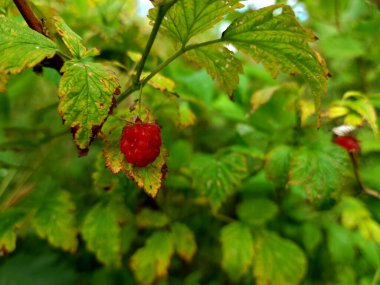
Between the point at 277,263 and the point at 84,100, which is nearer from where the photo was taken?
the point at 84,100

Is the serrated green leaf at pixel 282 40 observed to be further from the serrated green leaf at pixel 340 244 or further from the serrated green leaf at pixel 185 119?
the serrated green leaf at pixel 340 244

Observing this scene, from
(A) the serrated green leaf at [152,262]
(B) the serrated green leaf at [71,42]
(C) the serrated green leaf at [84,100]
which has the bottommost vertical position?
(A) the serrated green leaf at [152,262]

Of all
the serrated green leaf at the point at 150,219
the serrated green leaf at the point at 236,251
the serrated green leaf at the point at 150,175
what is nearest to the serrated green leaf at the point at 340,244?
the serrated green leaf at the point at 236,251

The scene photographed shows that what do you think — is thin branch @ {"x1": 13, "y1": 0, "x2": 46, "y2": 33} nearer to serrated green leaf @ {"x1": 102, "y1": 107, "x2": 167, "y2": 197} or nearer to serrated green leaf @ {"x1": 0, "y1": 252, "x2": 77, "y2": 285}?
serrated green leaf @ {"x1": 102, "y1": 107, "x2": 167, "y2": 197}

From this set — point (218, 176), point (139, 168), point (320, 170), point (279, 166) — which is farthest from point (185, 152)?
point (139, 168)

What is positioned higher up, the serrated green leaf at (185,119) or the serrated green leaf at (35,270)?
the serrated green leaf at (185,119)

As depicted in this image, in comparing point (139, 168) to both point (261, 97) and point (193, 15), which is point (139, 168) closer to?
point (193, 15)

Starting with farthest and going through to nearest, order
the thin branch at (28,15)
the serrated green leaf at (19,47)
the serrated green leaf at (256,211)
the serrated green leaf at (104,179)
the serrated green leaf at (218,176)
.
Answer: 1. the serrated green leaf at (256,211)
2. the serrated green leaf at (218,176)
3. the serrated green leaf at (104,179)
4. the thin branch at (28,15)
5. the serrated green leaf at (19,47)

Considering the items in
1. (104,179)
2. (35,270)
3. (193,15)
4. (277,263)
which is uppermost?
(193,15)
